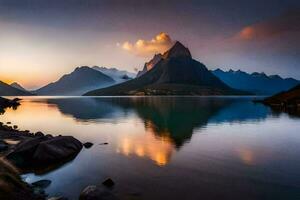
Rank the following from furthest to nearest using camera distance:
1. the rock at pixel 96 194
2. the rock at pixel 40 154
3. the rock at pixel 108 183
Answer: the rock at pixel 40 154, the rock at pixel 108 183, the rock at pixel 96 194

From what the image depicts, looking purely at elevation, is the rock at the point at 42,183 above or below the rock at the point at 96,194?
below

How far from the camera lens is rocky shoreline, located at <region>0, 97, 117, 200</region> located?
68.9ft

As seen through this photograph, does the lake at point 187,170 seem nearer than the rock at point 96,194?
No

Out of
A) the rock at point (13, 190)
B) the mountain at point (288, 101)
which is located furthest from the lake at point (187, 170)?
the mountain at point (288, 101)

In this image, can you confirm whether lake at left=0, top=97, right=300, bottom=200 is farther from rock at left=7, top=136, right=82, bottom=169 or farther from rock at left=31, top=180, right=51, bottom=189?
rock at left=7, top=136, right=82, bottom=169

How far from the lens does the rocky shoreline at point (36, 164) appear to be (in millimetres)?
21016

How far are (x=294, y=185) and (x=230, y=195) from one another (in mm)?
7096

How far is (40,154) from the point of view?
34125mm

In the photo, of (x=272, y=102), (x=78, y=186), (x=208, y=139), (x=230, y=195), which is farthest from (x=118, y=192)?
(x=272, y=102)

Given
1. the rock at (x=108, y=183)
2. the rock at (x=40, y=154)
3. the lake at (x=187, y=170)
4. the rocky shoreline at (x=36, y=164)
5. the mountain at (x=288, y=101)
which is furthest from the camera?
the mountain at (x=288, y=101)

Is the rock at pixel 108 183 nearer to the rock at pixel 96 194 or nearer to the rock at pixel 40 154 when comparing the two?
the rock at pixel 96 194

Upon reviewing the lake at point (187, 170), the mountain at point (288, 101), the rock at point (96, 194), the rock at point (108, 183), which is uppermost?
the mountain at point (288, 101)

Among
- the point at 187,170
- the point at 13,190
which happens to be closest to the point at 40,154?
the point at 13,190

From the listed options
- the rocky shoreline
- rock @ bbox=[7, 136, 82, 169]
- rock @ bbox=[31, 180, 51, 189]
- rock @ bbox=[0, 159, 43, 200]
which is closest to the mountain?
the rocky shoreline
